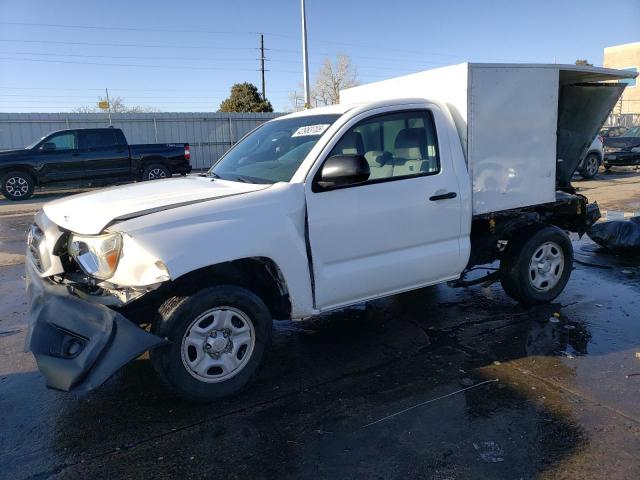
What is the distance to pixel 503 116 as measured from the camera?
4652 mm

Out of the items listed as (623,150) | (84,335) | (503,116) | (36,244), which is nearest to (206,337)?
(84,335)

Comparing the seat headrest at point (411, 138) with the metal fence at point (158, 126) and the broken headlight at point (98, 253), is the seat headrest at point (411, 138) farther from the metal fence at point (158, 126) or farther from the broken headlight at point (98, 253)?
the metal fence at point (158, 126)

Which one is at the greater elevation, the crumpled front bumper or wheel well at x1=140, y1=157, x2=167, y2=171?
wheel well at x1=140, y1=157, x2=167, y2=171

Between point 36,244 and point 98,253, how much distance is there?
3.01 ft

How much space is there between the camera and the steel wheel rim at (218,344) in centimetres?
336

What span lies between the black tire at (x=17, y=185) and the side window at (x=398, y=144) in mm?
14288

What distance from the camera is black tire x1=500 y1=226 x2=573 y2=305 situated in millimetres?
5074

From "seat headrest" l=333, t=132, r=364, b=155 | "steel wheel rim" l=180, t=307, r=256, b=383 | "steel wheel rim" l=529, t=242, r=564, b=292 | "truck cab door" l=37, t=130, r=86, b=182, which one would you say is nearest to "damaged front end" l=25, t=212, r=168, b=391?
"steel wheel rim" l=180, t=307, r=256, b=383

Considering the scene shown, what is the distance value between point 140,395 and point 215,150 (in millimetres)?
22839

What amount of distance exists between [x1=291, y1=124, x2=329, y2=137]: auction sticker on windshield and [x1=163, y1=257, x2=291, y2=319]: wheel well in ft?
3.65

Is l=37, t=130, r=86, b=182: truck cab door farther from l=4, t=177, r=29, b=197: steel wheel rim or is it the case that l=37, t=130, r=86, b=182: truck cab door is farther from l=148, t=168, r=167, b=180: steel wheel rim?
l=148, t=168, r=167, b=180: steel wheel rim

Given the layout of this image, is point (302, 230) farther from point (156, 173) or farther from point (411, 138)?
point (156, 173)

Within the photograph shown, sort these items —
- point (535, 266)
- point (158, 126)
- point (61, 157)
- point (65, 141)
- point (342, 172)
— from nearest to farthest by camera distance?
point (342, 172), point (535, 266), point (61, 157), point (65, 141), point (158, 126)

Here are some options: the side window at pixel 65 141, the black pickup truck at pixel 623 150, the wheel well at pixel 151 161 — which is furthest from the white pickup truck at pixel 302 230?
the black pickup truck at pixel 623 150
